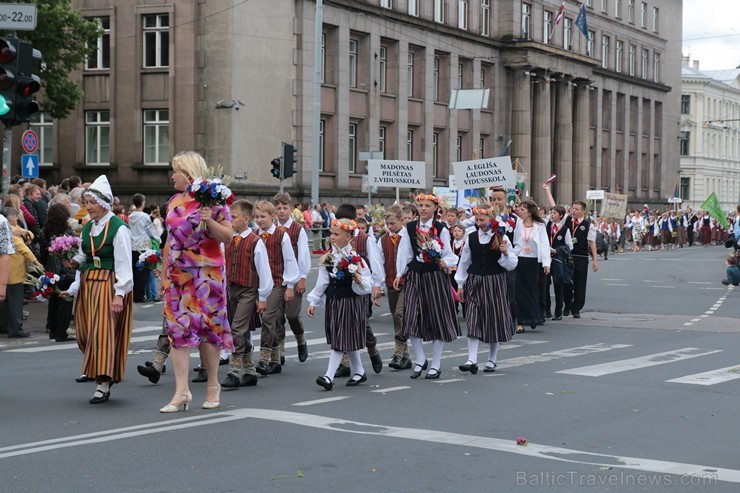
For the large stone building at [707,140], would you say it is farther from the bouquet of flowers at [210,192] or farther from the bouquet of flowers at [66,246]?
the bouquet of flowers at [210,192]

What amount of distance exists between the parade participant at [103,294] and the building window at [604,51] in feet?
216

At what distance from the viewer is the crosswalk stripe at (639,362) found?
13.1 metres

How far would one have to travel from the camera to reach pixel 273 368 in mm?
12938

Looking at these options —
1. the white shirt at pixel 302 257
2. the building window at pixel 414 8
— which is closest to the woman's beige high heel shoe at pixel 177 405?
the white shirt at pixel 302 257

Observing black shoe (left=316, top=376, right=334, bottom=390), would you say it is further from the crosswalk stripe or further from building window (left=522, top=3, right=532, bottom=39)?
building window (left=522, top=3, right=532, bottom=39)

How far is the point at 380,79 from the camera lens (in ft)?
167

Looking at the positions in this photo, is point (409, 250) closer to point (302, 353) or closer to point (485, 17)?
point (302, 353)

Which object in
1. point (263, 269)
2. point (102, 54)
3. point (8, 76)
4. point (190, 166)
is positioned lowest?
point (263, 269)

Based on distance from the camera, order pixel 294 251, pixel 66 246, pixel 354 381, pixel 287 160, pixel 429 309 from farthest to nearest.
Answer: pixel 287 160, pixel 66 246, pixel 294 251, pixel 429 309, pixel 354 381

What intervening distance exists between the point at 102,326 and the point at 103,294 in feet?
0.92

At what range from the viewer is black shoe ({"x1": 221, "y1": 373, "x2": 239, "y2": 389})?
38.7 ft

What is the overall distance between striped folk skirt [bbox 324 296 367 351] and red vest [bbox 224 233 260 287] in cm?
81

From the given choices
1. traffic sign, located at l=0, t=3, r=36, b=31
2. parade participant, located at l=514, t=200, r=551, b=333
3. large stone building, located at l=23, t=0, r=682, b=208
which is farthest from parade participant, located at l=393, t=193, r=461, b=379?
large stone building, located at l=23, t=0, r=682, b=208

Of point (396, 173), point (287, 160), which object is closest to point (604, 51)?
point (287, 160)
